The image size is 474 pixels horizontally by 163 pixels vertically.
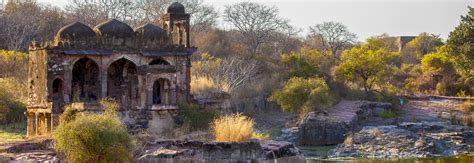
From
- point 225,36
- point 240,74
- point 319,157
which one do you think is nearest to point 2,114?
point 319,157

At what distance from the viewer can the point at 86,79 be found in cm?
2972

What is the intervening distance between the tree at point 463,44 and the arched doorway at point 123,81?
18793 mm

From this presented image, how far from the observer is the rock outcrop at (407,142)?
108 feet

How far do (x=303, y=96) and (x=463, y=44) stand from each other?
870 centimetres

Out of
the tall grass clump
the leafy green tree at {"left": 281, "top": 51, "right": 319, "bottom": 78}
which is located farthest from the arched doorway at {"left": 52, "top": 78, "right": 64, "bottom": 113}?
the leafy green tree at {"left": 281, "top": 51, "right": 319, "bottom": 78}

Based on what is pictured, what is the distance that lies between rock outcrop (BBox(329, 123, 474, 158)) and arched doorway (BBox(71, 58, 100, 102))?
31.6 ft

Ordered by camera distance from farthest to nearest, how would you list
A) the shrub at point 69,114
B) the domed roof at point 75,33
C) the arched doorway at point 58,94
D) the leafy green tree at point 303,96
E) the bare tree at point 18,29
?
the bare tree at point 18,29 → the leafy green tree at point 303,96 → the domed roof at point 75,33 → the arched doorway at point 58,94 → the shrub at point 69,114

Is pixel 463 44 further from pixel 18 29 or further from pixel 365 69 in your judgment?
pixel 18 29

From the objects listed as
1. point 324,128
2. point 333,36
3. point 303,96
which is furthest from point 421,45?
point 324,128

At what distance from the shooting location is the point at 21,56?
38.6 metres

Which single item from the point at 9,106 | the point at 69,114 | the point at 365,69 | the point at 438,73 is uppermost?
the point at 365,69

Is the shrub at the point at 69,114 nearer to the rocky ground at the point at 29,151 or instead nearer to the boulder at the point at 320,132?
the rocky ground at the point at 29,151

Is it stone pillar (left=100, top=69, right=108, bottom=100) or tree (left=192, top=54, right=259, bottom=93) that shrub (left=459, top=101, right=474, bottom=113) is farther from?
stone pillar (left=100, top=69, right=108, bottom=100)

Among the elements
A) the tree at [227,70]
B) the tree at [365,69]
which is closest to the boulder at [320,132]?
the tree at [227,70]
